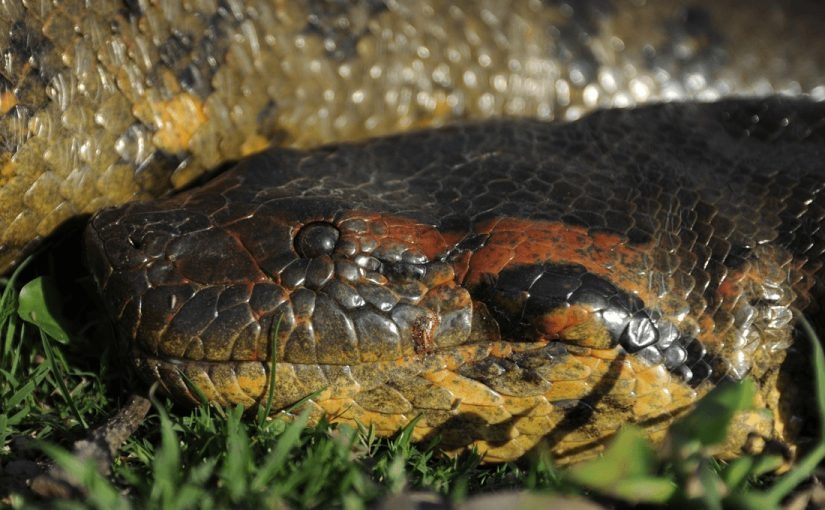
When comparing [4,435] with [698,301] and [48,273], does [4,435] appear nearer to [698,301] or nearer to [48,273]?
[48,273]

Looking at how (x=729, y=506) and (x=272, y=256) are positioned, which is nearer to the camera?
(x=729, y=506)

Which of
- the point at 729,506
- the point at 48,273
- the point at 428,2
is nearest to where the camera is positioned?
the point at 729,506

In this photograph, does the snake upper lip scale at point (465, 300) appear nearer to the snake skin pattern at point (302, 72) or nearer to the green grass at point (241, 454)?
the green grass at point (241, 454)

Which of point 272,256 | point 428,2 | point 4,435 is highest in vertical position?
point 428,2

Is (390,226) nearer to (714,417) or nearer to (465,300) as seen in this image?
(465,300)

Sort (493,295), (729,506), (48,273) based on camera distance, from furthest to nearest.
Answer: (48,273) → (493,295) → (729,506)

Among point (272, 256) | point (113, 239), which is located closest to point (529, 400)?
point (272, 256)

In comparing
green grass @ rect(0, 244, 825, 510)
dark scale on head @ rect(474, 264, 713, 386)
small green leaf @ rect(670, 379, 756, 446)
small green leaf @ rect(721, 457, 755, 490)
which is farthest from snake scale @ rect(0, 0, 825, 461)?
small green leaf @ rect(670, 379, 756, 446)
